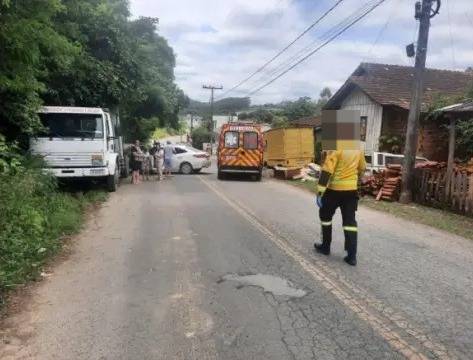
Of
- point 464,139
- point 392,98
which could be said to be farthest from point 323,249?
point 392,98

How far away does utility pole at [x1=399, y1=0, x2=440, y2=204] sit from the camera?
46.9 feet

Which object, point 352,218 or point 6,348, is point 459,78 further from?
point 6,348

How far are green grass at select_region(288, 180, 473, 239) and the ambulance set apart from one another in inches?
318

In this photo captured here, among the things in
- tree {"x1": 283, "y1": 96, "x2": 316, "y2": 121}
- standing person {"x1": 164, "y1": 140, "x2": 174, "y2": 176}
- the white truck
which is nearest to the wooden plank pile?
the white truck

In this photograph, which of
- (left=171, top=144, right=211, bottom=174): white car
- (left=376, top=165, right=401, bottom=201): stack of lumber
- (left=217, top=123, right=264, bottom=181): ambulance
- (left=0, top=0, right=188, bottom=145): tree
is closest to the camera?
(left=0, top=0, right=188, bottom=145): tree

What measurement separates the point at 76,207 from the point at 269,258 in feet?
19.6

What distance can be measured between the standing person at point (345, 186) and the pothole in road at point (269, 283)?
1.32 meters

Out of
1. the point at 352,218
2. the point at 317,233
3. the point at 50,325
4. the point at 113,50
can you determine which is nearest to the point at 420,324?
the point at 352,218

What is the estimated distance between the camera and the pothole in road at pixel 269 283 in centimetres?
579

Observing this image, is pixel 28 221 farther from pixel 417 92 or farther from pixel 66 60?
pixel 417 92

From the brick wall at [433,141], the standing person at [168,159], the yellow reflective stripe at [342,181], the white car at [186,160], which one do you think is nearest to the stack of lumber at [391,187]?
the yellow reflective stripe at [342,181]

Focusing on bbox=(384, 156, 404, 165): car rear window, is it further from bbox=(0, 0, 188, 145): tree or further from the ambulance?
bbox=(0, 0, 188, 145): tree

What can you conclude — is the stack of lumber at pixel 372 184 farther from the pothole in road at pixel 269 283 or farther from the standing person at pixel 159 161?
the pothole in road at pixel 269 283

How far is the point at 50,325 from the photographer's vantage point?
482 centimetres
